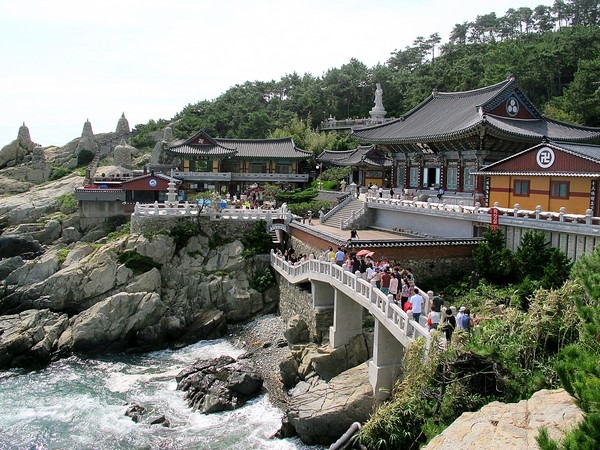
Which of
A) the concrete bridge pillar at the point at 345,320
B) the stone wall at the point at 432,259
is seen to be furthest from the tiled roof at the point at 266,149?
the concrete bridge pillar at the point at 345,320

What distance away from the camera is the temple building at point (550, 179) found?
22500 mm

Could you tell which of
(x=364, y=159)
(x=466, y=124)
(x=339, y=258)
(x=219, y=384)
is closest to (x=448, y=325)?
(x=339, y=258)

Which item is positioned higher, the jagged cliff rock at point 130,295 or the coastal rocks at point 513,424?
the coastal rocks at point 513,424

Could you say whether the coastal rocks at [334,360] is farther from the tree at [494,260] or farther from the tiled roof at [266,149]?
the tiled roof at [266,149]

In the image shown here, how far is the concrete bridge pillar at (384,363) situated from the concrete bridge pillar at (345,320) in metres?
3.82

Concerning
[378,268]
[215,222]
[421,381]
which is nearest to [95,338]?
[215,222]

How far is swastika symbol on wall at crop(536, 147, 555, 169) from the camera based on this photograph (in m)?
23.9

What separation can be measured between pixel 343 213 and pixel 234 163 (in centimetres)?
2275

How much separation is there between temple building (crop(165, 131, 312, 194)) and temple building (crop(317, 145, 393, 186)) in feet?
20.3

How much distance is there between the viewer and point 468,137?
31484mm

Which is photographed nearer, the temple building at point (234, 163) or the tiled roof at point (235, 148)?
the tiled roof at point (235, 148)

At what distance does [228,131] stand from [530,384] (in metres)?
71.0

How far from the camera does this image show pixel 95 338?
29953mm

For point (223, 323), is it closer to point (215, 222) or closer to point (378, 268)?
point (215, 222)
